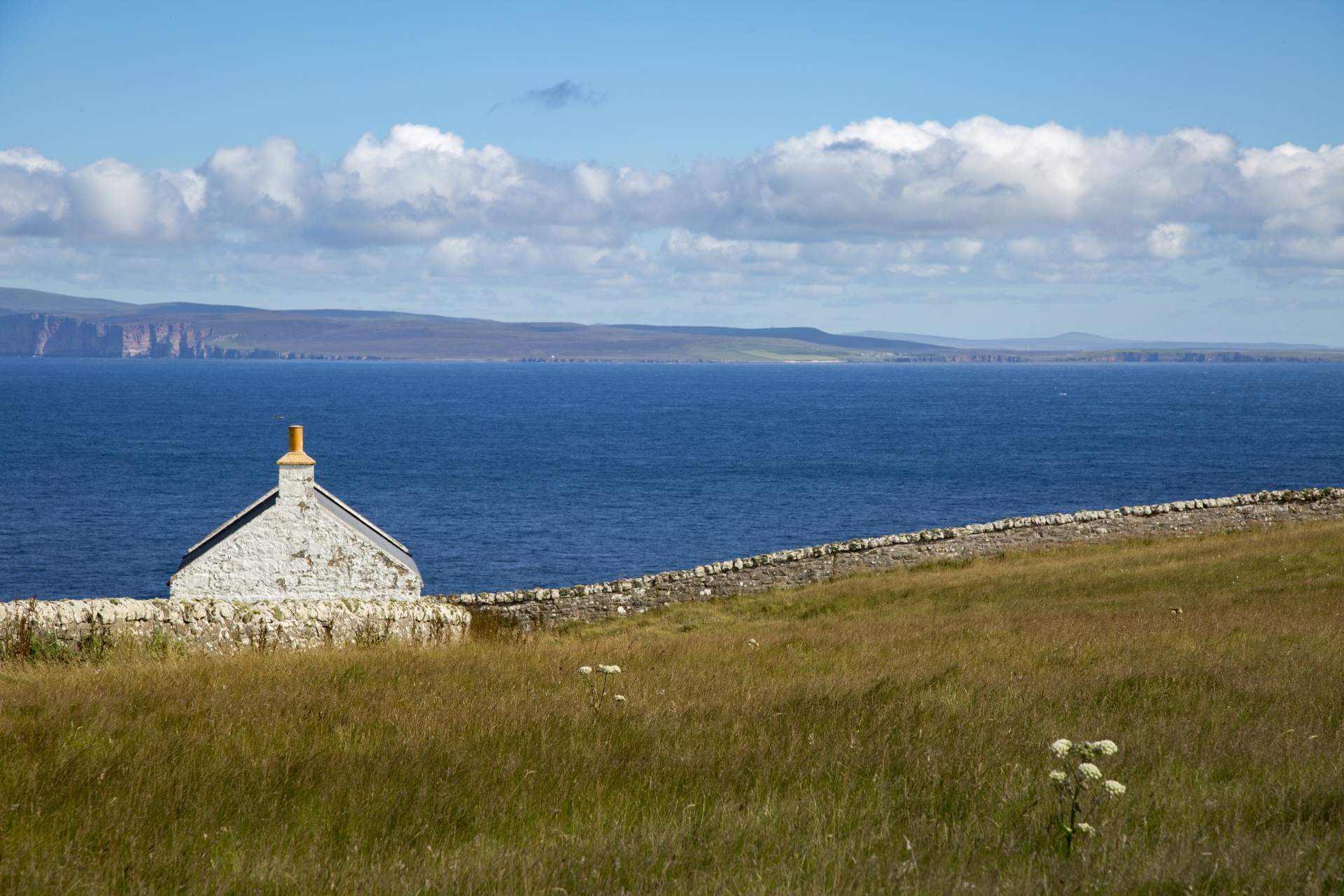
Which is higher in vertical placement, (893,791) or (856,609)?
(893,791)

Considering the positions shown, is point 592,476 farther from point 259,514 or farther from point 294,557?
point 259,514

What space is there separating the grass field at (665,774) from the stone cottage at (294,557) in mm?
10672

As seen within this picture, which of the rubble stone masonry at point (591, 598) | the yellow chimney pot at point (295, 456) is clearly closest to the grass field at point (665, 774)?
the rubble stone masonry at point (591, 598)

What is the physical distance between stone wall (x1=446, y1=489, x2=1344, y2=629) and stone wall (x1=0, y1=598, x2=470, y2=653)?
12934mm

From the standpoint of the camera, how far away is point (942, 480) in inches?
3029

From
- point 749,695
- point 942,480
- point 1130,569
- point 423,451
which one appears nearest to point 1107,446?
point 942,480

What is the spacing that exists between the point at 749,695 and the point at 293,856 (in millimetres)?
3900

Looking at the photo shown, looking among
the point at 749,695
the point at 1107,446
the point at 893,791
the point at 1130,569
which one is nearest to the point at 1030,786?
the point at 893,791

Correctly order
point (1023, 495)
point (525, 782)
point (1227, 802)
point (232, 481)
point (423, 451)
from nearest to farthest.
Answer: point (1227, 802) < point (525, 782) < point (1023, 495) < point (232, 481) < point (423, 451)

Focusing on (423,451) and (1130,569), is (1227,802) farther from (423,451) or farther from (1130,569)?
(423,451)

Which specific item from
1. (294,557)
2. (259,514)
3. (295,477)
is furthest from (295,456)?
(294,557)

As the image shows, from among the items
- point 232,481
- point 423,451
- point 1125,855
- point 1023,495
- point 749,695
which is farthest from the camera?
point 423,451

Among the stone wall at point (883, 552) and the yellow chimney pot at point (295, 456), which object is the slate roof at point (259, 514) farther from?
the stone wall at point (883, 552)

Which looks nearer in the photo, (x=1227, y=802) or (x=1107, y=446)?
(x=1227, y=802)
